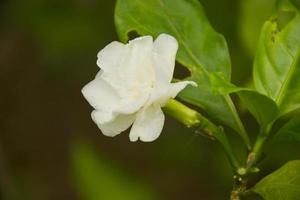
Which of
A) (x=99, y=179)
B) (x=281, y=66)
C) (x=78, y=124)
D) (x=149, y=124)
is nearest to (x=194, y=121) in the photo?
(x=149, y=124)

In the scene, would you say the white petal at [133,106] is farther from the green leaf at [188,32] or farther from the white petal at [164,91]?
A: the green leaf at [188,32]

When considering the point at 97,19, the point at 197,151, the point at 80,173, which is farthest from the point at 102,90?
the point at 97,19

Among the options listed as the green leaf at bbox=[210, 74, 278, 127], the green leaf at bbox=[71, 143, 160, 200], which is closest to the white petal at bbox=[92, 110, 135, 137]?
the green leaf at bbox=[210, 74, 278, 127]

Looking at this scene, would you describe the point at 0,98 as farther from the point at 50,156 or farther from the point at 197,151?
the point at 197,151

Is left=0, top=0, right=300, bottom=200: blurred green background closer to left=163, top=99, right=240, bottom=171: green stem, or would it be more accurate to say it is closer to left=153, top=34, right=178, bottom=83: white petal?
left=163, top=99, right=240, bottom=171: green stem

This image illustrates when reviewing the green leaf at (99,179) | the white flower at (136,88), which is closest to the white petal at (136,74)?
the white flower at (136,88)
